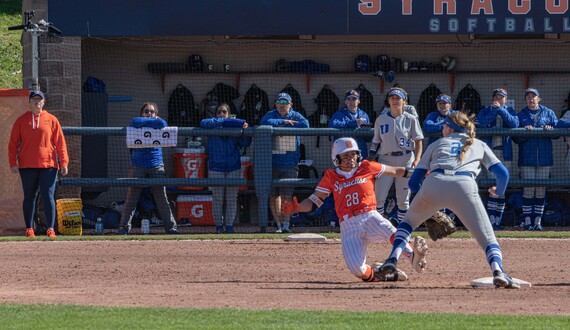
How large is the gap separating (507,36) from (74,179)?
6758mm

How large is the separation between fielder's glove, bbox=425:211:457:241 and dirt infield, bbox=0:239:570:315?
44 cm

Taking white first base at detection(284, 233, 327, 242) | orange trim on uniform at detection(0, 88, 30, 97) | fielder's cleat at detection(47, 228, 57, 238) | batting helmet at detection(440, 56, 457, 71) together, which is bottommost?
white first base at detection(284, 233, 327, 242)

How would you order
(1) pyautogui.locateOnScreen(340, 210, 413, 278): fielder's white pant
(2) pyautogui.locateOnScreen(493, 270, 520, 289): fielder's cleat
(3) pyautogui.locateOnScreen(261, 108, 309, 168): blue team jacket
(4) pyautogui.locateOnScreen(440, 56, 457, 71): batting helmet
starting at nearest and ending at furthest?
1. (2) pyautogui.locateOnScreen(493, 270, 520, 289): fielder's cleat
2. (1) pyautogui.locateOnScreen(340, 210, 413, 278): fielder's white pant
3. (3) pyautogui.locateOnScreen(261, 108, 309, 168): blue team jacket
4. (4) pyautogui.locateOnScreen(440, 56, 457, 71): batting helmet

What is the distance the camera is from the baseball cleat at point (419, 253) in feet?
31.3

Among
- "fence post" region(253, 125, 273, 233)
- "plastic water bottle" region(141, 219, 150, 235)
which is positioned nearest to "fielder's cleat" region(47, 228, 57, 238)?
"plastic water bottle" region(141, 219, 150, 235)

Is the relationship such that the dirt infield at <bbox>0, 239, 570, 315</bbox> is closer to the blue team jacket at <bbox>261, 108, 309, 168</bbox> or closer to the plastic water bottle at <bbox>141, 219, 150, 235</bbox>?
the plastic water bottle at <bbox>141, 219, 150, 235</bbox>

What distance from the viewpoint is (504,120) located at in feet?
49.5

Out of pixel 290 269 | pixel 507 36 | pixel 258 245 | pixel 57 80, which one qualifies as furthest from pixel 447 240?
pixel 57 80

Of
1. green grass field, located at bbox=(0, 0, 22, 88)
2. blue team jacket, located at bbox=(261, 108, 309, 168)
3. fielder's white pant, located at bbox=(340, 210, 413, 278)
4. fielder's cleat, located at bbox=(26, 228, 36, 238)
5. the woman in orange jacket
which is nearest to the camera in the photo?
fielder's white pant, located at bbox=(340, 210, 413, 278)

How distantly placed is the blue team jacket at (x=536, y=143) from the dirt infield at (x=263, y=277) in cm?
201

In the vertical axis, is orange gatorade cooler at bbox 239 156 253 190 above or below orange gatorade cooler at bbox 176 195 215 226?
above

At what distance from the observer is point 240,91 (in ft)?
56.7

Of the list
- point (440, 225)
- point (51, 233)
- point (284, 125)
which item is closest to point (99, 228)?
point (51, 233)

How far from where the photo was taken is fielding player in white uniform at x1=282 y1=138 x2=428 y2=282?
9.70 m
